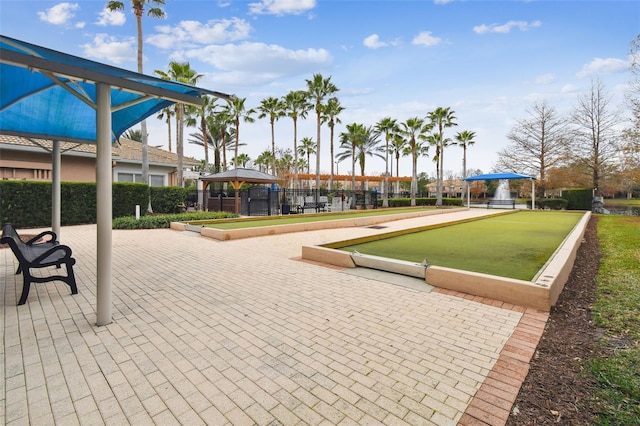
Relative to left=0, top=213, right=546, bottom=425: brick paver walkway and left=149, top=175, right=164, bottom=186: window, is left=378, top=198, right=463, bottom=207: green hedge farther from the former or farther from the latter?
left=0, top=213, right=546, bottom=425: brick paver walkway

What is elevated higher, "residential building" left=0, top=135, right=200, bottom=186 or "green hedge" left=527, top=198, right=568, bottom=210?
"residential building" left=0, top=135, right=200, bottom=186

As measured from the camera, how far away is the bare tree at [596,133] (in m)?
24.7

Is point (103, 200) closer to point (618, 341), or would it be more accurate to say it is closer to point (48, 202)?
point (618, 341)

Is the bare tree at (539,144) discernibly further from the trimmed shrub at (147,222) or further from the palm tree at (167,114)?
the palm tree at (167,114)

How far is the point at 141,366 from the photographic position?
2.61 metres

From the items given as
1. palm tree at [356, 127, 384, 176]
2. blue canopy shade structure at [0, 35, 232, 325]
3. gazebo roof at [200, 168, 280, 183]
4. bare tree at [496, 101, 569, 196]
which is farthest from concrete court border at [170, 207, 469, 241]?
palm tree at [356, 127, 384, 176]

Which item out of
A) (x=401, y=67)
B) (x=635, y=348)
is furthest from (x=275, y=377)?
(x=401, y=67)

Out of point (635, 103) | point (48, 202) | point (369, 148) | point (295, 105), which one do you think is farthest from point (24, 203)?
point (369, 148)

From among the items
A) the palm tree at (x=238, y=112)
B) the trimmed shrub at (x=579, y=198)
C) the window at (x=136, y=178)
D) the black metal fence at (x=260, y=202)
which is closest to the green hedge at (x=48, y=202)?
the black metal fence at (x=260, y=202)

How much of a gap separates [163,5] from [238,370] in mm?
21389

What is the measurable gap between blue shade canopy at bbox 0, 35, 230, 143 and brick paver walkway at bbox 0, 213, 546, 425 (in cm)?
262

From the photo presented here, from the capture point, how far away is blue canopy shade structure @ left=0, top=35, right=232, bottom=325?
3.09m

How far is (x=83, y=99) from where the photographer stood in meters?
3.71

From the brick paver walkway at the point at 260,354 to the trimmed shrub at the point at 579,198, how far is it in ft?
90.9
